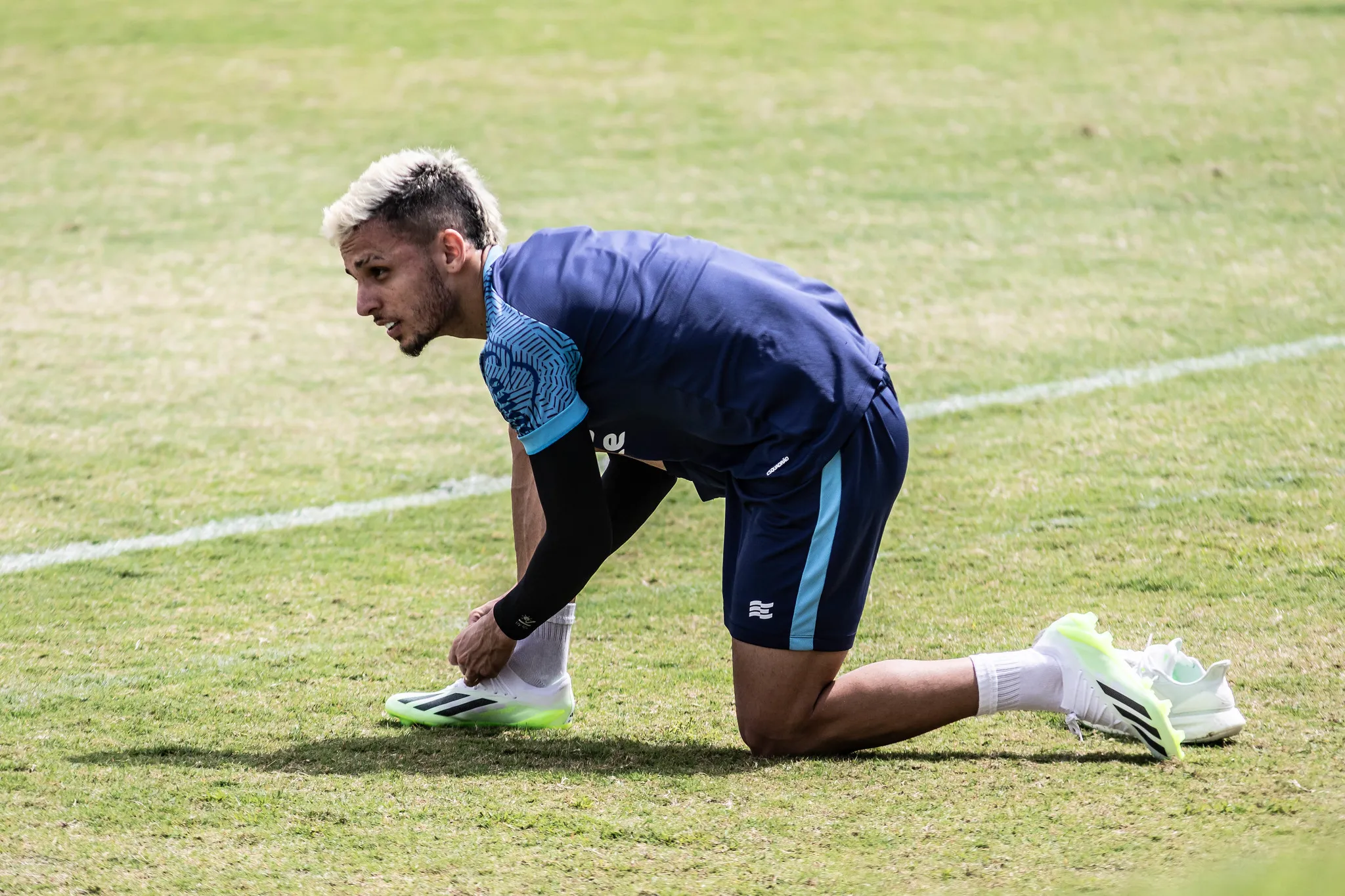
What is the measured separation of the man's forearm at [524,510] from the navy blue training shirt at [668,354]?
0.49 metres

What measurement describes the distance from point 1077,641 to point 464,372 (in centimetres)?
432

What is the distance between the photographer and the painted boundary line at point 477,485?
5.52 meters

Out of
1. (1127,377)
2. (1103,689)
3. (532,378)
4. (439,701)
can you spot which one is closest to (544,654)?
(439,701)

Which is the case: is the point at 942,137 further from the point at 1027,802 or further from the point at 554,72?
the point at 1027,802

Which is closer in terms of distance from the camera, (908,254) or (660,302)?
(660,302)

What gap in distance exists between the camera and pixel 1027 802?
3.51m

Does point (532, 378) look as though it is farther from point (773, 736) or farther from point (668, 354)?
point (773, 736)

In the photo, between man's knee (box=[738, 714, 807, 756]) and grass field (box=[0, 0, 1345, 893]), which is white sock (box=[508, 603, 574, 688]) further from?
man's knee (box=[738, 714, 807, 756])

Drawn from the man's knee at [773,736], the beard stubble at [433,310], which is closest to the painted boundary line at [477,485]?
the beard stubble at [433,310]

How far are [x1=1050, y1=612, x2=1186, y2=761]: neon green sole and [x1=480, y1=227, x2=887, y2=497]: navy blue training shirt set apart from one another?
2.45ft

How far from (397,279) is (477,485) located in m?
2.56

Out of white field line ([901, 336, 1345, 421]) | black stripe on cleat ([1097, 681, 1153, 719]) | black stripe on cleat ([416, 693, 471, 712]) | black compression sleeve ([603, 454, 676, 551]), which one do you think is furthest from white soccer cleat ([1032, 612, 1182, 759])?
white field line ([901, 336, 1345, 421])

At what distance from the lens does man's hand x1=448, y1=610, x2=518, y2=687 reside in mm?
3949

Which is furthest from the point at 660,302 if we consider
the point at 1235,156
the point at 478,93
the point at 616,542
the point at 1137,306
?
the point at 478,93
